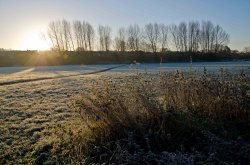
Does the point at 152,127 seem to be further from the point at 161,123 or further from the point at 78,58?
the point at 78,58

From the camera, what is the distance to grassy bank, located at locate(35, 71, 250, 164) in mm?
4621

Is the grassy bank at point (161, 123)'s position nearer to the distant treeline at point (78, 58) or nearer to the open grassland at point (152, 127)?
the open grassland at point (152, 127)

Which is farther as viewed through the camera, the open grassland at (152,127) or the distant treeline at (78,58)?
the distant treeline at (78,58)

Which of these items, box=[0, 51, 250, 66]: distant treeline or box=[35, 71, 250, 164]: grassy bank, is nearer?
box=[35, 71, 250, 164]: grassy bank

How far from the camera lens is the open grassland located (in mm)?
4598

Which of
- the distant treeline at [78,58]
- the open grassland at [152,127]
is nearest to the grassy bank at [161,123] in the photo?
the open grassland at [152,127]

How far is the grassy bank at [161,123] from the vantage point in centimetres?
462

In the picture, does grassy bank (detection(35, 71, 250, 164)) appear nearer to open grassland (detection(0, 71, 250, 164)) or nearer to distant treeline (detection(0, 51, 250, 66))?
open grassland (detection(0, 71, 250, 164))

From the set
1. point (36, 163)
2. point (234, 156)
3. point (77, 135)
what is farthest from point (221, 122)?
point (36, 163)

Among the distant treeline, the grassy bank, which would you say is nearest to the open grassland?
the grassy bank

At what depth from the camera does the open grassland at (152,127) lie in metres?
4.60

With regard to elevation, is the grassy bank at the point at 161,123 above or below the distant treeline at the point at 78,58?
below

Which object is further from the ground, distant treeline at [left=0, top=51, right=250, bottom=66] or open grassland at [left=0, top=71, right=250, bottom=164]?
distant treeline at [left=0, top=51, right=250, bottom=66]

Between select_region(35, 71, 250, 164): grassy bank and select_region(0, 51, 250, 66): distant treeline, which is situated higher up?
select_region(0, 51, 250, 66): distant treeline
